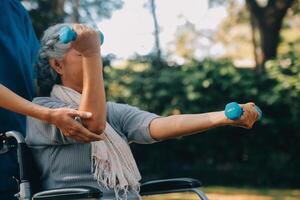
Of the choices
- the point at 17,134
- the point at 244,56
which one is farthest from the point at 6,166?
the point at 244,56

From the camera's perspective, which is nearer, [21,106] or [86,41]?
[86,41]

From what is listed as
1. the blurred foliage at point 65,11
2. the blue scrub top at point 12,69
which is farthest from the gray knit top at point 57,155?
the blurred foliage at point 65,11

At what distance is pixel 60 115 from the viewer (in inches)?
91.8

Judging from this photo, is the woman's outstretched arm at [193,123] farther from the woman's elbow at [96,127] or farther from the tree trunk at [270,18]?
the tree trunk at [270,18]

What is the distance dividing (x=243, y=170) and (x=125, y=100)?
219 centimetres

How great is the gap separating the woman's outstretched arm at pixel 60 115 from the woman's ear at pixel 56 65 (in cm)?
30

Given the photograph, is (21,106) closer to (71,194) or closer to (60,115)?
(60,115)

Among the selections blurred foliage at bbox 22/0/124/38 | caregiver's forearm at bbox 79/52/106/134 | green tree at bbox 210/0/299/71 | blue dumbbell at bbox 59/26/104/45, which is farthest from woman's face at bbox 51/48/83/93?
green tree at bbox 210/0/299/71

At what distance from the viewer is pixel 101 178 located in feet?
8.41

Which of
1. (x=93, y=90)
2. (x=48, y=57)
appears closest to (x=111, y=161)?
(x=93, y=90)

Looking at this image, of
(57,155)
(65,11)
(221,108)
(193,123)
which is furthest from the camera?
(221,108)

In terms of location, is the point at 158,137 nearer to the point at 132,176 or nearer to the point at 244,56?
the point at 132,176

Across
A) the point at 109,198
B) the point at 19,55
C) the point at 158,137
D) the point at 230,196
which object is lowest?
the point at 230,196

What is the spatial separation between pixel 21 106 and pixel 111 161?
0.43 metres
